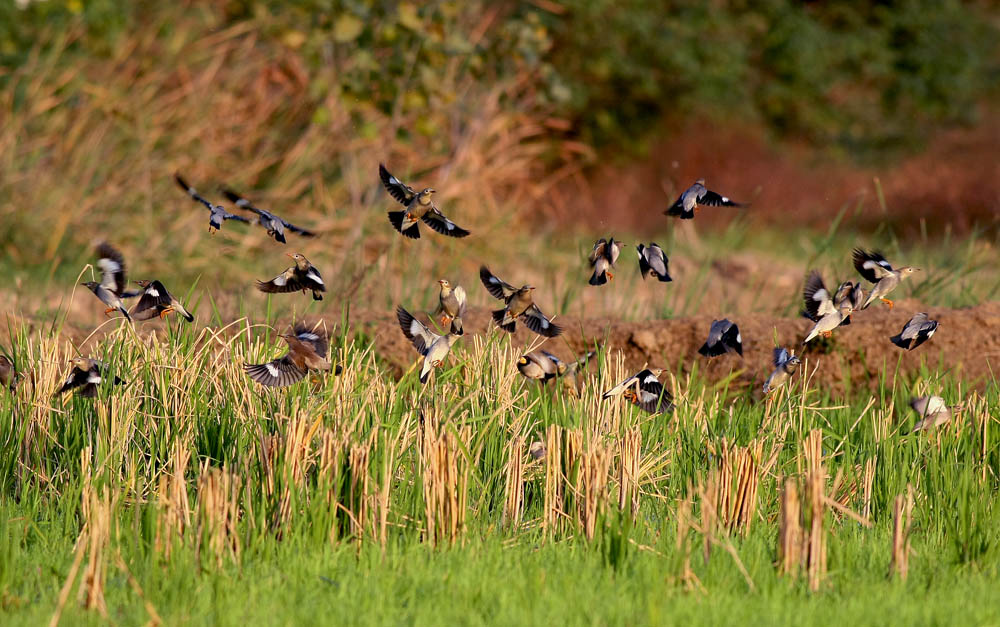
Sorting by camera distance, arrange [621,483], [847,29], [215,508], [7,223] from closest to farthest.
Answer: [215,508] → [621,483] → [7,223] → [847,29]

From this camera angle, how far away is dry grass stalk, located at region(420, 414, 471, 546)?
3.58m

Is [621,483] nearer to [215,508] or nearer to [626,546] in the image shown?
[626,546]

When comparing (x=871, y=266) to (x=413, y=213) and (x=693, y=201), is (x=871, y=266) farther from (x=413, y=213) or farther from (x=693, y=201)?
(x=413, y=213)

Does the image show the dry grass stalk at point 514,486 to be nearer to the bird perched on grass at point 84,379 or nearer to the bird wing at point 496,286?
the bird wing at point 496,286

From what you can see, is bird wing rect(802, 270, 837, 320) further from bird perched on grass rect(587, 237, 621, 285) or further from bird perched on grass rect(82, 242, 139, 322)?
bird perched on grass rect(82, 242, 139, 322)

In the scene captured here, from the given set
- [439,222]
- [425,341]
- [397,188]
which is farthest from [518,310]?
[397,188]

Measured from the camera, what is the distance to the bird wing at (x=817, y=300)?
4.26 metres

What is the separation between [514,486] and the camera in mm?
3828

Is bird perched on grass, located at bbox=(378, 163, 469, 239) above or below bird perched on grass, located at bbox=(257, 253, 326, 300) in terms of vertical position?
above

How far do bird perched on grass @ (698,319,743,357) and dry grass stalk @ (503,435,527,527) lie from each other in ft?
2.81

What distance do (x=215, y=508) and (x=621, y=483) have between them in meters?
1.22

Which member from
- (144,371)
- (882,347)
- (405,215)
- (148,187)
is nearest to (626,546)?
(405,215)

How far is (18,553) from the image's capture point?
340cm

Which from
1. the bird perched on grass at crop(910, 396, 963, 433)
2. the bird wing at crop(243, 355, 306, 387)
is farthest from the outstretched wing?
the bird perched on grass at crop(910, 396, 963, 433)
